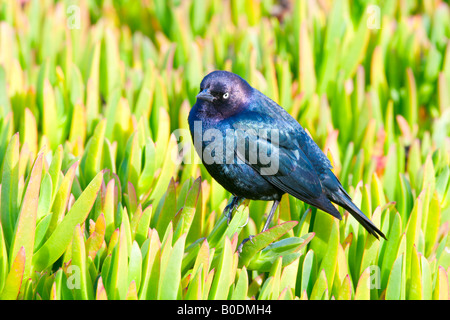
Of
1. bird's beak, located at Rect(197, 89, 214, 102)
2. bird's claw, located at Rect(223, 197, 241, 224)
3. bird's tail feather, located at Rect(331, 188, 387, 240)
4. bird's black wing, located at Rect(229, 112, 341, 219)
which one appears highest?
bird's beak, located at Rect(197, 89, 214, 102)

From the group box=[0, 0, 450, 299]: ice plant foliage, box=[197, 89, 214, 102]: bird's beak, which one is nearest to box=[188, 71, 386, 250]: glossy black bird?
box=[197, 89, 214, 102]: bird's beak

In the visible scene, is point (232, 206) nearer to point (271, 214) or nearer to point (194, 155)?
point (271, 214)

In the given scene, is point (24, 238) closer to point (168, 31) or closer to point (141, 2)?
point (168, 31)

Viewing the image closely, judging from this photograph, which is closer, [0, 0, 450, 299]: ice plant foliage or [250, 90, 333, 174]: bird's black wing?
[0, 0, 450, 299]: ice plant foliage

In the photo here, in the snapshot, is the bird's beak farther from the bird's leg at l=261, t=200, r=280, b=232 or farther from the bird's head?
the bird's leg at l=261, t=200, r=280, b=232
